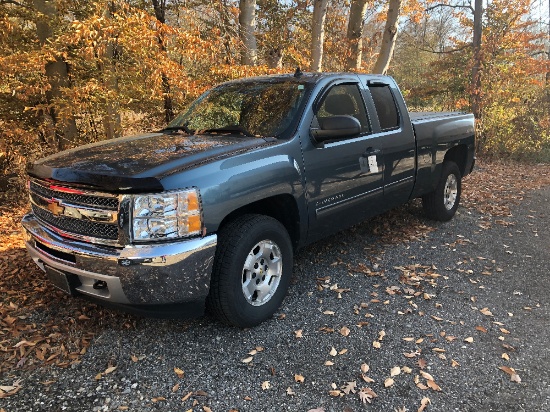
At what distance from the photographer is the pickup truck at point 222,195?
2670 mm

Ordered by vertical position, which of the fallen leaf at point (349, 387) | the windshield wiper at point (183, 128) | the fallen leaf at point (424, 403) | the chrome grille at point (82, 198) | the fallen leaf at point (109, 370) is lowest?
the fallen leaf at point (424, 403)

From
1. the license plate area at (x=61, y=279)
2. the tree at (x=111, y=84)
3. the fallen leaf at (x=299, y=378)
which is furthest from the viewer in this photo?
the tree at (x=111, y=84)

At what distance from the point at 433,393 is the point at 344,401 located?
58 cm

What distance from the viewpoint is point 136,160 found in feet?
9.66

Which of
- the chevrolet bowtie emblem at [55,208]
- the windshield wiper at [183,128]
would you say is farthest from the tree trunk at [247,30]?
the chevrolet bowtie emblem at [55,208]

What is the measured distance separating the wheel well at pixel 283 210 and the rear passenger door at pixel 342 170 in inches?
5.7

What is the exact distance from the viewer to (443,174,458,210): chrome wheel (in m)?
5.96

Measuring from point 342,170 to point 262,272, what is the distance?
1.25 m

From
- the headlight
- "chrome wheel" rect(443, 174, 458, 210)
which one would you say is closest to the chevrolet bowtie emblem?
the headlight

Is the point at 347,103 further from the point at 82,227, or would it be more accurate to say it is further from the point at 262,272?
the point at 82,227

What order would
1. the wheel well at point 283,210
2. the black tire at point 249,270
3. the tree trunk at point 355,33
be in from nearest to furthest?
1. the black tire at point 249,270
2. the wheel well at point 283,210
3. the tree trunk at point 355,33

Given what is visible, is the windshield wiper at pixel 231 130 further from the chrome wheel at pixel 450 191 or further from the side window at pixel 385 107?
the chrome wheel at pixel 450 191

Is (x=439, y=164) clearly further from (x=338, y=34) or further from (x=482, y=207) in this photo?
(x=338, y=34)

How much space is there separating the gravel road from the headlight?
92 cm
